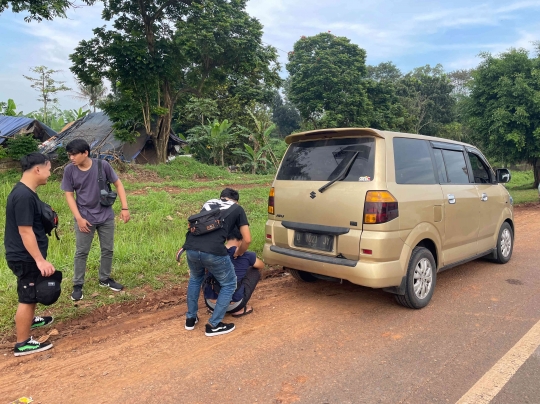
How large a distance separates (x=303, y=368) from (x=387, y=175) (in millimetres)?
1974

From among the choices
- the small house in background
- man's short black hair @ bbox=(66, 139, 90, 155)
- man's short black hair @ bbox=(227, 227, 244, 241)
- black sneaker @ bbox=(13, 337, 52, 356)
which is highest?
the small house in background

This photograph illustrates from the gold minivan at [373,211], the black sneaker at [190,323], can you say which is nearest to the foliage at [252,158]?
the gold minivan at [373,211]

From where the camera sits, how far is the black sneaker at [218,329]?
3570 mm

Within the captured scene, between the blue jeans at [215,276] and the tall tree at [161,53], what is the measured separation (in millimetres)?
12269

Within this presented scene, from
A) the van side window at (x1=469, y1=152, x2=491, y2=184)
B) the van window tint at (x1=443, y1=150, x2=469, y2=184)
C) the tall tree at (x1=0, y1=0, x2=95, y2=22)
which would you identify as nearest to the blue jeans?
the van window tint at (x1=443, y1=150, x2=469, y2=184)

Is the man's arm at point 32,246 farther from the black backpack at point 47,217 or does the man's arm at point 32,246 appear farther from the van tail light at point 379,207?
the van tail light at point 379,207

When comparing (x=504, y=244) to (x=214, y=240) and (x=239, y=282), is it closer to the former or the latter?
(x=239, y=282)

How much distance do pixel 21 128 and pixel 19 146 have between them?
3033mm

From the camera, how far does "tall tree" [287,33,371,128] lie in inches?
969

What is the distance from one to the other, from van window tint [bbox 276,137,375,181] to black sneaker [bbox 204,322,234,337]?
175cm

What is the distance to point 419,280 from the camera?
4.13m

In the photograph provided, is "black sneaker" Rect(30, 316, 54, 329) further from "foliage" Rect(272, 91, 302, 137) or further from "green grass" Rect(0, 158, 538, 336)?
"foliage" Rect(272, 91, 302, 137)

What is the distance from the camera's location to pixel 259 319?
393 centimetres

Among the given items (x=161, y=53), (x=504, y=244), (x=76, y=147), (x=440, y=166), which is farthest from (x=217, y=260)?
(x=161, y=53)
